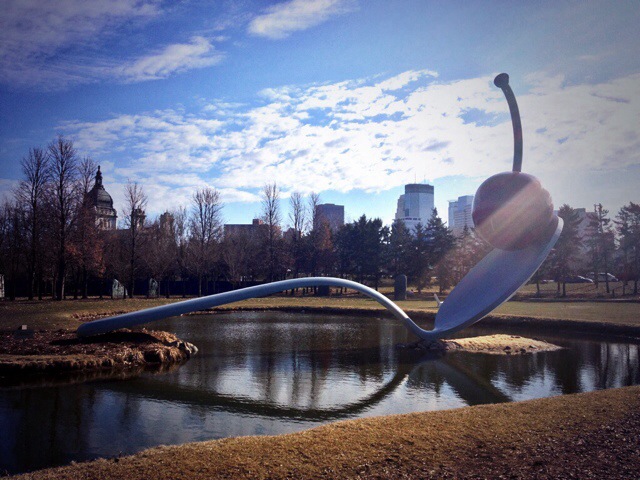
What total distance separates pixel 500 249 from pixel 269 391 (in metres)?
8.62

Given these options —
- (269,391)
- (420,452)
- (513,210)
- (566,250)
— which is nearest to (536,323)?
(513,210)

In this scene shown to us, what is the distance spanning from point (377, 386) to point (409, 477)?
233 inches

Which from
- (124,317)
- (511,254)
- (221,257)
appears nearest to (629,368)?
(511,254)

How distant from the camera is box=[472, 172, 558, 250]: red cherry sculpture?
41.8ft

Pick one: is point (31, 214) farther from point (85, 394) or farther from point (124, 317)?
point (85, 394)

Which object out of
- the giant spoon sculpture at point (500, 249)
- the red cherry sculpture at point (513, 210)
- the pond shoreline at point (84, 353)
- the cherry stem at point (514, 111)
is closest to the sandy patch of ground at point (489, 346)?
the giant spoon sculpture at point (500, 249)

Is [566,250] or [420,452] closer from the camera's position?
[420,452]

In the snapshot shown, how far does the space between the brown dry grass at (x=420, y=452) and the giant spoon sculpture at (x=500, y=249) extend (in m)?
6.40

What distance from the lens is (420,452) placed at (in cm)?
560

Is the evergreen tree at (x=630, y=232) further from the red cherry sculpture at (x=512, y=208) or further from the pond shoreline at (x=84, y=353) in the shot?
the pond shoreline at (x=84, y=353)

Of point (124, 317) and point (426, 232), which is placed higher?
point (426, 232)

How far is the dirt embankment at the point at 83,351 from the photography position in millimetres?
11453

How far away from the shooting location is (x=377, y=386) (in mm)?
10766

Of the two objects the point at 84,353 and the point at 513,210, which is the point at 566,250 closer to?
the point at 513,210
